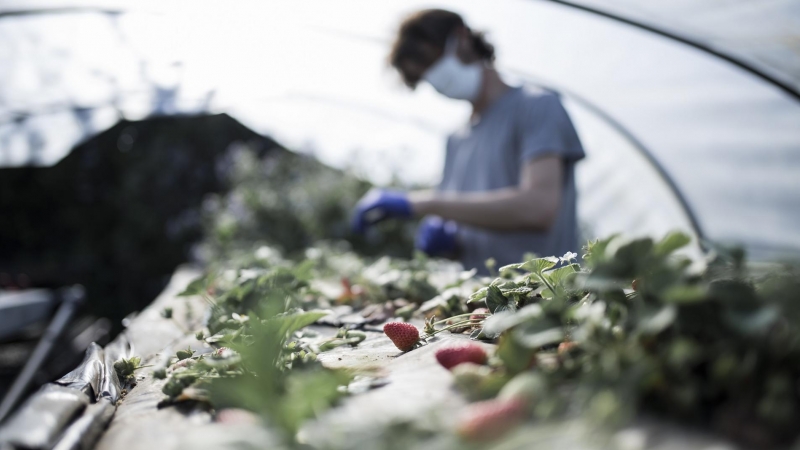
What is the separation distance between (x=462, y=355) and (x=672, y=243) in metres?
0.26

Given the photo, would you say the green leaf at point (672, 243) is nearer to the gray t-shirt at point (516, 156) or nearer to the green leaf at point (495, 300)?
the green leaf at point (495, 300)

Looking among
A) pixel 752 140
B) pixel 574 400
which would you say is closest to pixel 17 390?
pixel 574 400

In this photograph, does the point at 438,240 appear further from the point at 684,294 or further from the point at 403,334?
the point at 684,294

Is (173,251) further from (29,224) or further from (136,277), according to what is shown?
(29,224)

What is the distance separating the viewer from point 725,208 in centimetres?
281

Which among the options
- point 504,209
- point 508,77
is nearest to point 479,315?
point 504,209

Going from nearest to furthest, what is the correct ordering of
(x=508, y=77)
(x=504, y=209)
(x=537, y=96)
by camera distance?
1. (x=504, y=209)
2. (x=537, y=96)
3. (x=508, y=77)

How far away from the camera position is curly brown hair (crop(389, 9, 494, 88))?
2.42 meters

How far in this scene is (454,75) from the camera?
2.44 metres

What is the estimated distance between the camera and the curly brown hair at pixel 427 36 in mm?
2422

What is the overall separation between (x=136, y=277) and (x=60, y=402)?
23.1 feet

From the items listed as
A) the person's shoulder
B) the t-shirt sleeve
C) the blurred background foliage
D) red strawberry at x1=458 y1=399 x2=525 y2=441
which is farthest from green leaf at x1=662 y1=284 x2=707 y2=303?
the blurred background foliage

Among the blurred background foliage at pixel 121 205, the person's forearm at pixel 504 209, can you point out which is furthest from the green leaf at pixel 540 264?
the blurred background foliage at pixel 121 205

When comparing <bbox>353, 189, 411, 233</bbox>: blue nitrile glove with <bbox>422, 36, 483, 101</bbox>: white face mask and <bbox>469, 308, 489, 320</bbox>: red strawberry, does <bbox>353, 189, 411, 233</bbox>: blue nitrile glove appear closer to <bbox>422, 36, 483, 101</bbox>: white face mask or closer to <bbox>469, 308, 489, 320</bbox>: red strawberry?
<bbox>422, 36, 483, 101</bbox>: white face mask
